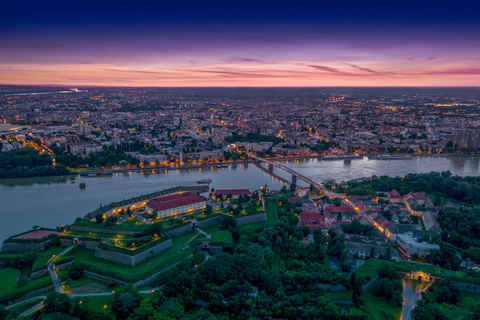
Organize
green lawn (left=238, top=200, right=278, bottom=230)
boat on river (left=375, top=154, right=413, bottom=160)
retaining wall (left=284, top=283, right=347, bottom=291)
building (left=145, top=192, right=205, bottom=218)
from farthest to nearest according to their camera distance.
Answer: boat on river (left=375, top=154, right=413, bottom=160) < building (left=145, top=192, right=205, bottom=218) < green lawn (left=238, top=200, right=278, bottom=230) < retaining wall (left=284, top=283, right=347, bottom=291)

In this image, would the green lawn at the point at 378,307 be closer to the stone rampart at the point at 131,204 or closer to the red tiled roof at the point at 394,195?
the red tiled roof at the point at 394,195

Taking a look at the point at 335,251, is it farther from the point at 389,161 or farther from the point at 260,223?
the point at 389,161

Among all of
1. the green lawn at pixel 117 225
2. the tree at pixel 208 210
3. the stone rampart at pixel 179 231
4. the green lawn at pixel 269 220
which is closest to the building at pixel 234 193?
the green lawn at pixel 269 220

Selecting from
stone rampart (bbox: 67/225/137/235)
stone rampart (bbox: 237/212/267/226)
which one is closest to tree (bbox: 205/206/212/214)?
stone rampart (bbox: 237/212/267/226)

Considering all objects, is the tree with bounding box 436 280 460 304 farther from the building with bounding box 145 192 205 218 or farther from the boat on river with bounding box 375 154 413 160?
the boat on river with bounding box 375 154 413 160

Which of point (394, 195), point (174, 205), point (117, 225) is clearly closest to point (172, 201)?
point (174, 205)

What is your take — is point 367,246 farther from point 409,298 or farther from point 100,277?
point 100,277
